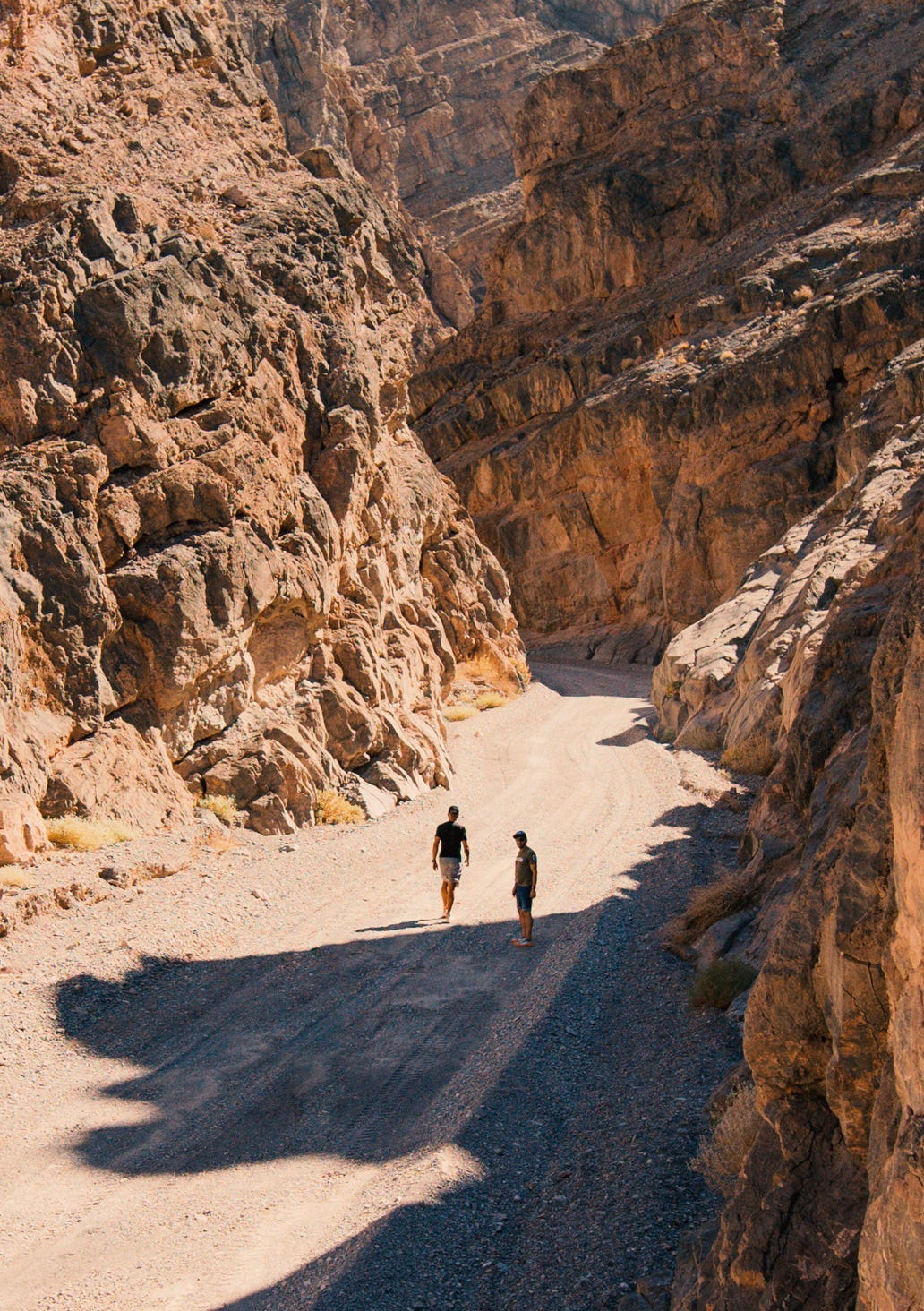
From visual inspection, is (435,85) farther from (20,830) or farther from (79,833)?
(20,830)

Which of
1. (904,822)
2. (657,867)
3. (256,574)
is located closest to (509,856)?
(657,867)

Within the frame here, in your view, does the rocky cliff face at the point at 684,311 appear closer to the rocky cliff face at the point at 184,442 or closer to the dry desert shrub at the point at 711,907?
the rocky cliff face at the point at 184,442

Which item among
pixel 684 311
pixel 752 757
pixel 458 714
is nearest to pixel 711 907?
pixel 752 757

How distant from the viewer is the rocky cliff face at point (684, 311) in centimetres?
4644

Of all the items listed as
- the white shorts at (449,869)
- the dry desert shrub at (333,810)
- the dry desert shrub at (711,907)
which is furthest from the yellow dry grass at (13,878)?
Result: the dry desert shrub at (711,907)

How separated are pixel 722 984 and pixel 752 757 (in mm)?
10331

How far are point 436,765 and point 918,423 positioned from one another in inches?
459

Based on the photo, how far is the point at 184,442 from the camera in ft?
62.6

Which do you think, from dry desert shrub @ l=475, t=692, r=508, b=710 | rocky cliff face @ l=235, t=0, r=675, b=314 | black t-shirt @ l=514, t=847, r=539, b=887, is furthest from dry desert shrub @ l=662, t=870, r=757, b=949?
rocky cliff face @ l=235, t=0, r=675, b=314

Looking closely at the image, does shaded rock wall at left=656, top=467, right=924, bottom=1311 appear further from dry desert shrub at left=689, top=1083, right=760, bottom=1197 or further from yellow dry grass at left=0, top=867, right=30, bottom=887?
yellow dry grass at left=0, top=867, right=30, bottom=887

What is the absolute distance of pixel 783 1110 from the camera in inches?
211

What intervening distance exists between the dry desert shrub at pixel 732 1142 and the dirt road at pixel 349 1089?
1.19ft

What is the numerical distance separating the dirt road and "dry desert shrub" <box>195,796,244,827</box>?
0.91m

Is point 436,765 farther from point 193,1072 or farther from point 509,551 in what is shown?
point 509,551
